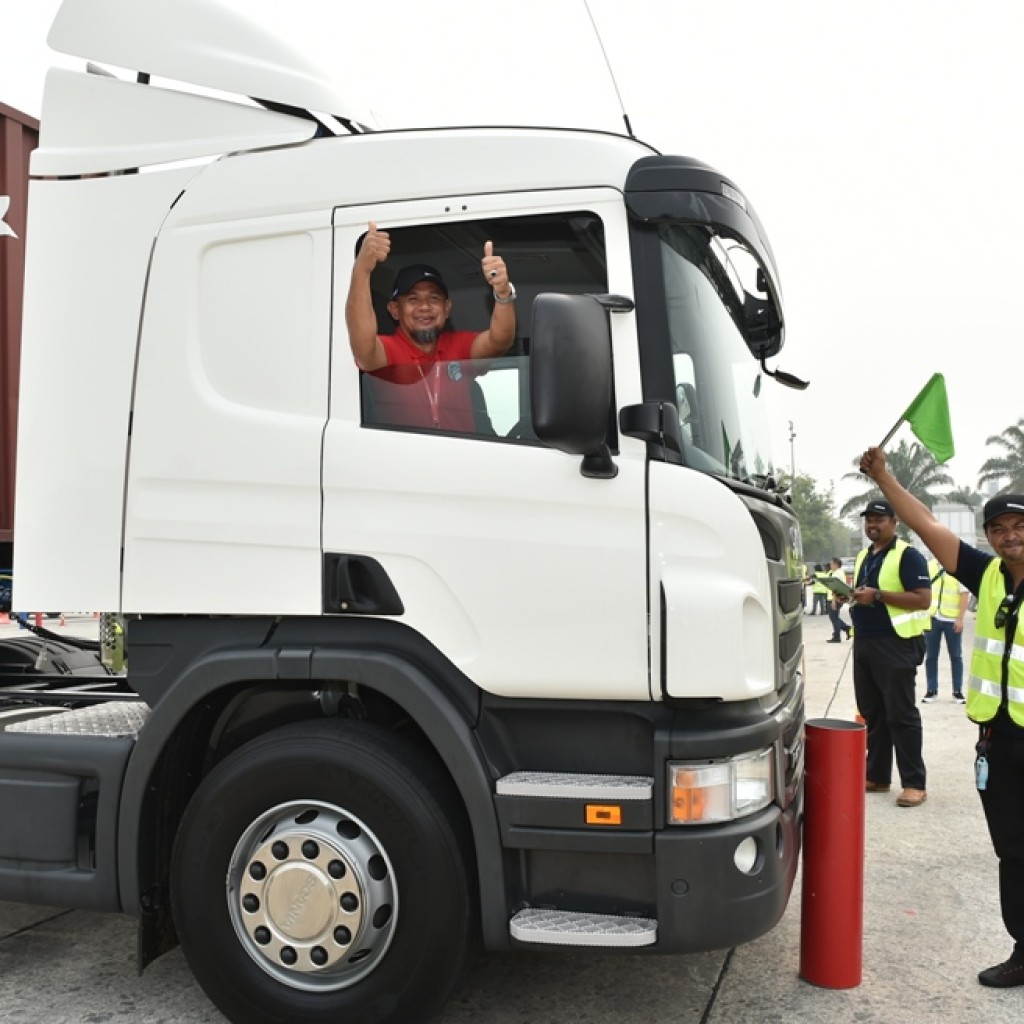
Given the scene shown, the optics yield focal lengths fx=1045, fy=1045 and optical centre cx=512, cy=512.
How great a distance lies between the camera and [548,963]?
3.74m

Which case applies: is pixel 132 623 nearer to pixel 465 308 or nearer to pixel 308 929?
pixel 308 929

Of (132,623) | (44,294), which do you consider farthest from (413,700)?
(44,294)

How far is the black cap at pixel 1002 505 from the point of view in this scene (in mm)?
3646

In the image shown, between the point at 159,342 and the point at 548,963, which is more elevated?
the point at 159,342

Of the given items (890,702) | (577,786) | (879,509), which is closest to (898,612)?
(890,702)

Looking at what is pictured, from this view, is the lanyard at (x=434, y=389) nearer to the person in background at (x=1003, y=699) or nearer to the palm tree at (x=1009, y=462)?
the person in background at (x=1003, y=699)

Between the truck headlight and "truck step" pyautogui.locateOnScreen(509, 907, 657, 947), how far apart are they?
303 millimetres

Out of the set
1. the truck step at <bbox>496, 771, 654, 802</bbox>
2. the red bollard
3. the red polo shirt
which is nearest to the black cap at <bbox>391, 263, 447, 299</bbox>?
the red polo shirt

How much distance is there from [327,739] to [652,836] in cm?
97

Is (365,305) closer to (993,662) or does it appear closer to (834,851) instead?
(834,851)

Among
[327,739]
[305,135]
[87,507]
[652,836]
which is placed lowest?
[652,836]

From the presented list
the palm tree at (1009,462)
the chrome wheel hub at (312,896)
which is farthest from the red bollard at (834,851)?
the palm tree at (1009,462)

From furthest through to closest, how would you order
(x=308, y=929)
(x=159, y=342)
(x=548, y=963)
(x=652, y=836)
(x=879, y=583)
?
Answer: 1. (x=879, y=583)
2. (x=548, y=963)
3. (x=159, y=342)
4. (x=308, y=929)
5. (x=652, y=836)

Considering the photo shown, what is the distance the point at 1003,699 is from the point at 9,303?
4176mm
